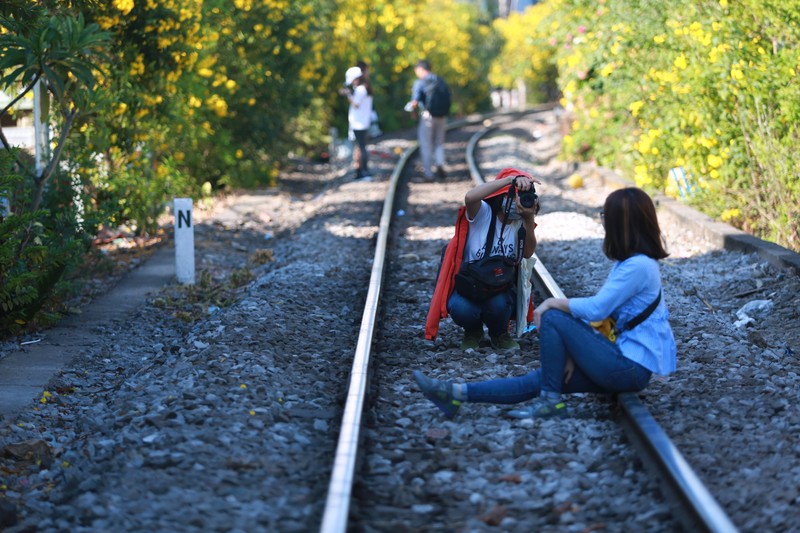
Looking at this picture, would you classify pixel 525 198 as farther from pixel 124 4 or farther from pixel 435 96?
pixel 435 96

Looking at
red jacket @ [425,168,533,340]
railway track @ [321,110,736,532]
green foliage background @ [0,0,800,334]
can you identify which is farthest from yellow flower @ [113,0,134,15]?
railway track @ [321,110,736,532]

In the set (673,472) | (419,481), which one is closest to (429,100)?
(419,481)

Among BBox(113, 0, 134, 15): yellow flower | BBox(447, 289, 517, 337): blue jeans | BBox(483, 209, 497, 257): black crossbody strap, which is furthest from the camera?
BBox(113, 0, 134, 15): yellow flower

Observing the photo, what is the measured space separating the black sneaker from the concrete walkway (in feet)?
7.86

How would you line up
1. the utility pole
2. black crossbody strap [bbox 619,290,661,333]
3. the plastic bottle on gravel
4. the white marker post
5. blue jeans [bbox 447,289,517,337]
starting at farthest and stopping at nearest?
the utility pole
the white marker post
the plastic bottle on gravel
blue jeans [bbox 447,289,517,337]
black crossbody strap [bbox 619,290,661,333]

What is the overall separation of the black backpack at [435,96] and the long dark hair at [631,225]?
37.3 feet

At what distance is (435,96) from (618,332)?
450 inches

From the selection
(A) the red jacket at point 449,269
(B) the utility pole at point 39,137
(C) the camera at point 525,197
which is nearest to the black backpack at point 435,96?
(B) the utility pole at point 39,137

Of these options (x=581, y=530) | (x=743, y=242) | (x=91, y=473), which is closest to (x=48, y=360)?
(x=91, y=473)

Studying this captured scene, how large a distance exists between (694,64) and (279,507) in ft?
27.8

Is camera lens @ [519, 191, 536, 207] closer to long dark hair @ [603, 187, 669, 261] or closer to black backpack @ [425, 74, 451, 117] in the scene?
long dark hair @ [603, 187, 669, 261]

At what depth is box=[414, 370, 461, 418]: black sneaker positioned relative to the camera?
17.5 feet

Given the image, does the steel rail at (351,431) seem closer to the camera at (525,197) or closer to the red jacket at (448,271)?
the red jacket at (448,271)

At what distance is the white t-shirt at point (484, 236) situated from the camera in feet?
21.1
